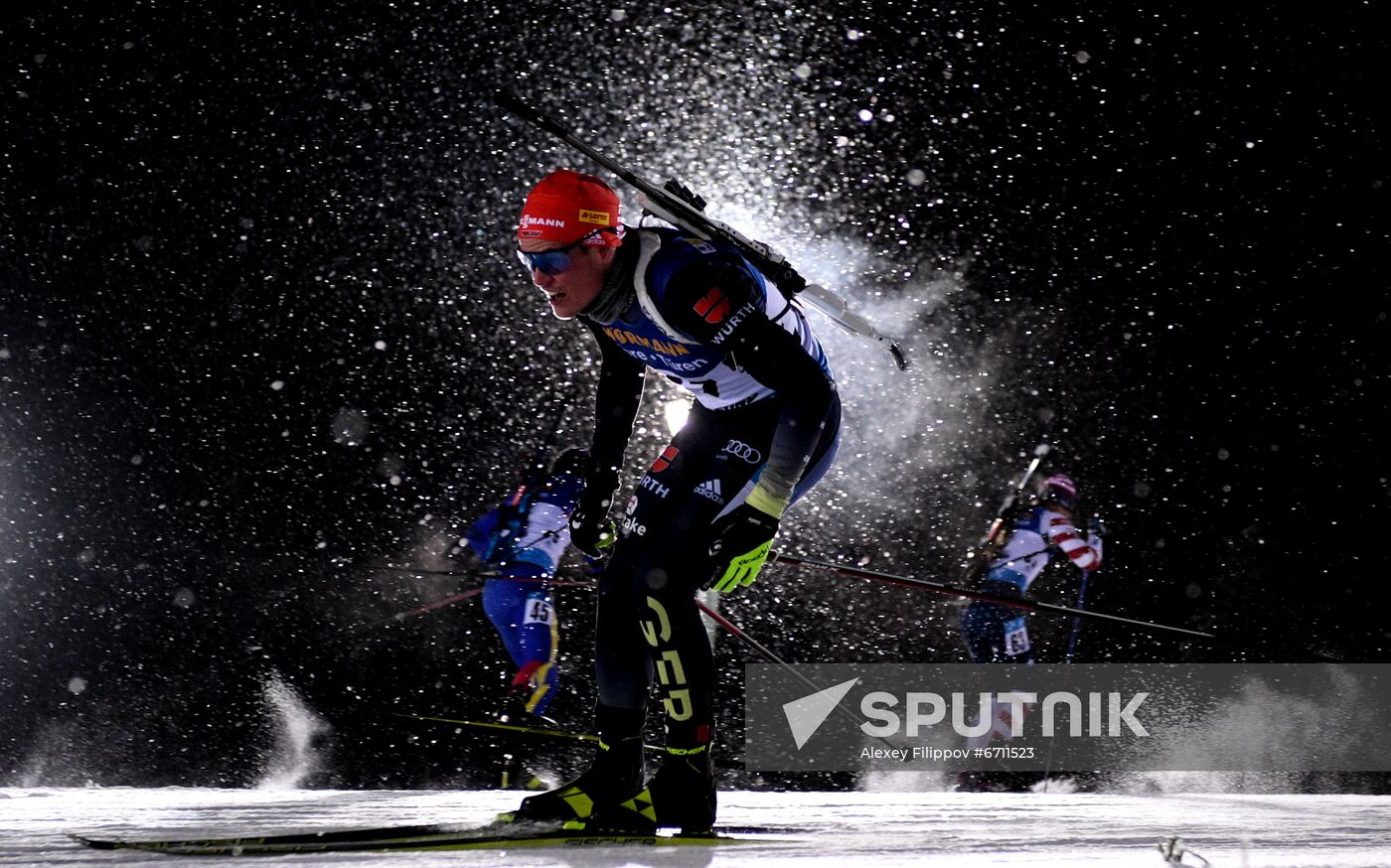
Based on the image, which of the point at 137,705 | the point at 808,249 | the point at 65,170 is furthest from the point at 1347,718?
the point at 65,170

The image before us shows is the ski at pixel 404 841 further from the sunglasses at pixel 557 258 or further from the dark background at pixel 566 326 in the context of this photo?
the dark background at pixel 566 326

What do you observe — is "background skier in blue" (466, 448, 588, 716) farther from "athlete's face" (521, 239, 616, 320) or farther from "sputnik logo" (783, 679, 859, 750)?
"athlete's face" (521, 239, 616, 320)

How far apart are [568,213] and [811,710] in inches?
162

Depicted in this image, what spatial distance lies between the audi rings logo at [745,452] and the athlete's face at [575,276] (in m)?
0.47

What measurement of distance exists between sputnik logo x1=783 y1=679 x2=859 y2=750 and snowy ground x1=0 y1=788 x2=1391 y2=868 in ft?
5.67

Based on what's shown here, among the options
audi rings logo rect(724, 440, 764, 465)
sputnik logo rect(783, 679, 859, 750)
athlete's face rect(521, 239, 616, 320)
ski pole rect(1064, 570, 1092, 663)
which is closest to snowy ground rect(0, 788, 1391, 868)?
audi rings logo rect(724, 440, 764, 465)

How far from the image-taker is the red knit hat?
2270 millimetres

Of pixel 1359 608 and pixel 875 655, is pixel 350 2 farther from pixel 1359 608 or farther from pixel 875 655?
pixel 1359 608

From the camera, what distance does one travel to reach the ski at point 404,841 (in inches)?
78.5

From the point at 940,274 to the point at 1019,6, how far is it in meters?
1.57

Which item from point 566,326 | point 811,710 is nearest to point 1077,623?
point 811,710

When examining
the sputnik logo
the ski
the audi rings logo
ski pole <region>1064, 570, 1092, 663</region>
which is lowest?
the ski

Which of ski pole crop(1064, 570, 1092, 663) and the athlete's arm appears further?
ski pole crop(1064, 570, 1092, 663)

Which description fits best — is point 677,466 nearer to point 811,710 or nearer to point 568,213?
point 568,213
